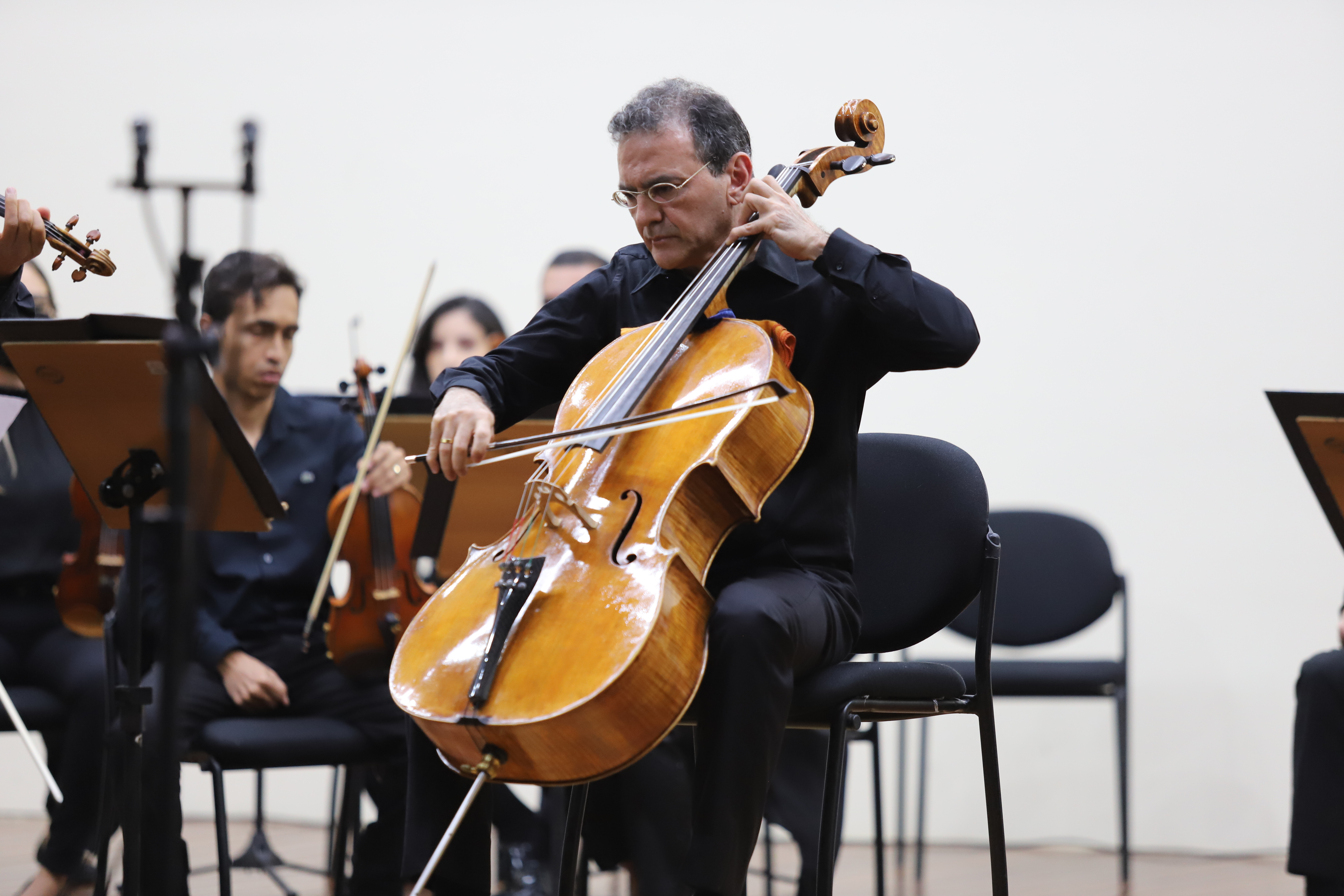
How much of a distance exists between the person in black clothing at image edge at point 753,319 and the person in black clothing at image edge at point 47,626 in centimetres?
84

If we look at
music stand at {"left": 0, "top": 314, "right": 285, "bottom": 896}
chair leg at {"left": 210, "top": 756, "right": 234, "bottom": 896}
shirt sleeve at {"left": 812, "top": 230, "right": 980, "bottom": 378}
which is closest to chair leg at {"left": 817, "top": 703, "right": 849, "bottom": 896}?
shirt sleeve at {"left": 812, "top": 230, "right": 980, "bottom": 378}

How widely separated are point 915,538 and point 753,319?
14.1 inches

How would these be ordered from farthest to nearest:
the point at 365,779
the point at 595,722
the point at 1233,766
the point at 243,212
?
the point at 243,212 < the point at 1233,766 < the point at 365,779 < the point at 595,722

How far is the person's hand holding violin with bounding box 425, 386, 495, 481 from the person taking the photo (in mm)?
1539

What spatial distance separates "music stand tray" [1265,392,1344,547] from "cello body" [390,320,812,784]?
27.5 inches

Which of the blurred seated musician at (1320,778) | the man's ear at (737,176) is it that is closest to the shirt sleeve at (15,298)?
the man's ear at (737,176)

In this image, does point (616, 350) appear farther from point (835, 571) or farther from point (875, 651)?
point (875, 651)

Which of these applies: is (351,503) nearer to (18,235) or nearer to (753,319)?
(18,235)

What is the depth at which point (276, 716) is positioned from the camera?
226 centimetres

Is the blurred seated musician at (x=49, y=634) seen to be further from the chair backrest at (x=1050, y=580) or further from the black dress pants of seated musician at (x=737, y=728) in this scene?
the chair backrest at (x=1050, y=580)

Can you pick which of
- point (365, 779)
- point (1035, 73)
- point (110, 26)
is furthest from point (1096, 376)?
point (110, 26)

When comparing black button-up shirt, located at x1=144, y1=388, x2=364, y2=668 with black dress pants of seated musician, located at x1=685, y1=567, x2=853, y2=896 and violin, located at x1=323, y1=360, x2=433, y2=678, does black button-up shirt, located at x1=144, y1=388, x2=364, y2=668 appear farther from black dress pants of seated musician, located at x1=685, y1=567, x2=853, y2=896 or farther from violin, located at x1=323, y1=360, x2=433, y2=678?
black dress pants of seated musician, located at x1=685, y1=567, x2=853, y2=896

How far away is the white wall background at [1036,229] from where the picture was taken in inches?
125

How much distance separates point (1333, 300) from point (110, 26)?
3599 millimetres
